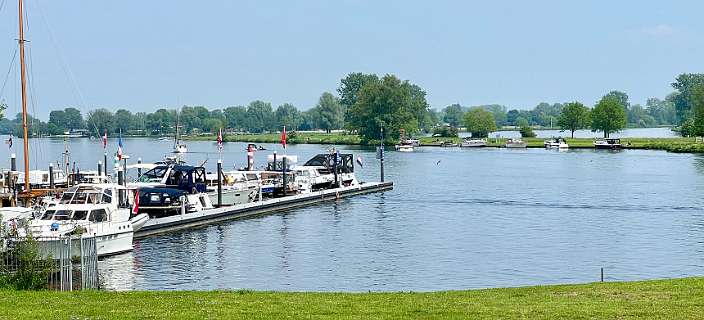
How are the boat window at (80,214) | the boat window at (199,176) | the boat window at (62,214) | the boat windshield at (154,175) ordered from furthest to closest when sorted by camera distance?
1. the boat windshield at (154,175)
2. the boat window at (199,176)
3. the boat window at (80,214)
4. the boat window at (62,214)

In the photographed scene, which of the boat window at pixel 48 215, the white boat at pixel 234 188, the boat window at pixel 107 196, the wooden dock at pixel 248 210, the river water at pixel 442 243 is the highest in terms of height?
the boat window at pixel 107 196

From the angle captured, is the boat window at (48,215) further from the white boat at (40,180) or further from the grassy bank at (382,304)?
the white boat at (40,180)

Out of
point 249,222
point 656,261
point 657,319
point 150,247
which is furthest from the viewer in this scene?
point 249,222

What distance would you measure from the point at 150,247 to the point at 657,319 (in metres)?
33.8

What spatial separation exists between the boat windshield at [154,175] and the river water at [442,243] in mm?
7653

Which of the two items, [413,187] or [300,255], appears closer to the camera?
[300,255]

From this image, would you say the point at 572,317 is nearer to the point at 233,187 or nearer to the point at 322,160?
the point at 233,187

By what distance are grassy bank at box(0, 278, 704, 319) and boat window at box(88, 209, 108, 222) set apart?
21013 millimetres

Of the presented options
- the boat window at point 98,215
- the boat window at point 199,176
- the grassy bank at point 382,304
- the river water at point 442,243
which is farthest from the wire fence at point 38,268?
the boat window at point 199,176

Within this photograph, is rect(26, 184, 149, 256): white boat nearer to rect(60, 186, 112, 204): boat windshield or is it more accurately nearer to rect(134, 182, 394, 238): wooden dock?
rect(60, 186, 112, 204): boat windshield

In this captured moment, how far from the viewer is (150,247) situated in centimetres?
4928

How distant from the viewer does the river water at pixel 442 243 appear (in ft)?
132

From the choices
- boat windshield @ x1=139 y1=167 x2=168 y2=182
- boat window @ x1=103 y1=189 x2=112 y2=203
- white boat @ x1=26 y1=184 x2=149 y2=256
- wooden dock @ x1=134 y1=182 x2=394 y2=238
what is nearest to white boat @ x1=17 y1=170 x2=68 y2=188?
boat windshield @ x1=139 y1=167 x2=168 y2=182

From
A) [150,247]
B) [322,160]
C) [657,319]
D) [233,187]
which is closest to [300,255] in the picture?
[150,247]
